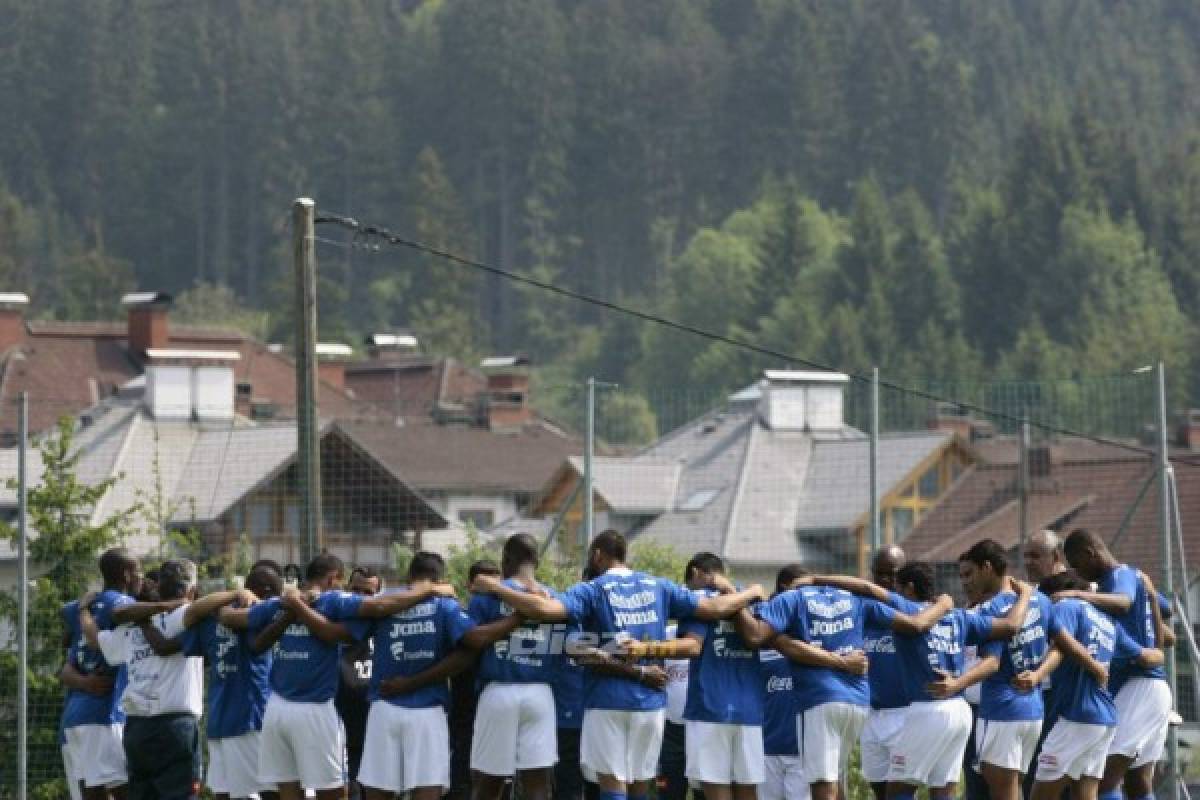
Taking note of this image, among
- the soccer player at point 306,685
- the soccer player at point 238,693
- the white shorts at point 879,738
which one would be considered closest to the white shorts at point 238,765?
the soccer player at point 238,693

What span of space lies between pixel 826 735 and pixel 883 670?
2.57 feet

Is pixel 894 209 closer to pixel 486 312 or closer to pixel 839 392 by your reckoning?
pixel 486 312

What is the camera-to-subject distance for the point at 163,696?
1838 centimetres

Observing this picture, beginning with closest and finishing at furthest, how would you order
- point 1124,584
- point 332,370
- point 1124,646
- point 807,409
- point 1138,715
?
point 1124,584 → point 1124,646 → point 1138,715 → point 807,409 → point 332,370

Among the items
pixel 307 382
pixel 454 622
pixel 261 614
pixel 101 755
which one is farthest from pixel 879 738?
pixel 307 382

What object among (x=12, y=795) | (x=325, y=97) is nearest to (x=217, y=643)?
(x=12, y=795)

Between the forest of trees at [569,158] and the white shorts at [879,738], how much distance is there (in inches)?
4941

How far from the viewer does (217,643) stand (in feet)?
59.7

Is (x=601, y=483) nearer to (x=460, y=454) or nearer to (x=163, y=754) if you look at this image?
(x=163, y=754)

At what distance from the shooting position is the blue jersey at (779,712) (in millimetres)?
18734

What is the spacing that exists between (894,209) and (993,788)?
150 metres

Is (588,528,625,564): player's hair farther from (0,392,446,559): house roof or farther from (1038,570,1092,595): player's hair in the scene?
(0,392,446,559): house roof

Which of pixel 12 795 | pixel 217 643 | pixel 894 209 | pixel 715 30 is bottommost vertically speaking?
pixel 12 795

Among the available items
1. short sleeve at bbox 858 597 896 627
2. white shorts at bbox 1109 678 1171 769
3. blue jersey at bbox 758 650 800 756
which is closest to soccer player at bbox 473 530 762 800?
short sleeve at bbox 858 597 896 627
